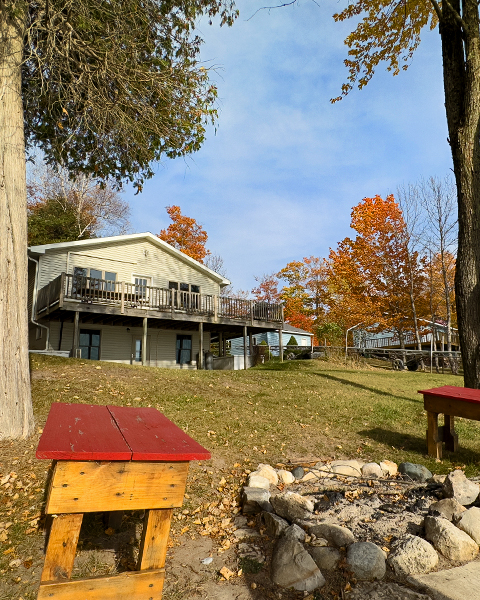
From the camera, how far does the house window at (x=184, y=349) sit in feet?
72.3

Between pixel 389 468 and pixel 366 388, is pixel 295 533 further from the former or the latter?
pixel 366 388

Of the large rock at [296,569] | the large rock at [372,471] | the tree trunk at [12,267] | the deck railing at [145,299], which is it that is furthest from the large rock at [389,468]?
the deck railing at [145,299]

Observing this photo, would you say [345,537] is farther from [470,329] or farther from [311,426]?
[470,329]

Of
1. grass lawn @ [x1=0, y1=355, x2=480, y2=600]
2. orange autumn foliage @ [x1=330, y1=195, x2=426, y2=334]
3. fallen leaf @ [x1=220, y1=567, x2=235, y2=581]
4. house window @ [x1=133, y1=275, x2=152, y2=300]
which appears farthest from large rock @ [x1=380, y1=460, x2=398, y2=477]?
orange autumn foliage @ [x1=330, y1=195, x2=426, y2=334]

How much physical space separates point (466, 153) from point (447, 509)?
6.53 m

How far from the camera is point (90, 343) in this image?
19.6 meters

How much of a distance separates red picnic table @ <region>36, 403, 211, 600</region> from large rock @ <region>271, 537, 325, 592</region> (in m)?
0.89

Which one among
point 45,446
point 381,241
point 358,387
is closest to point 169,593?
point 45,446

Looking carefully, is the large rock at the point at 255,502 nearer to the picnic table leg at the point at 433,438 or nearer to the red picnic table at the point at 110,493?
the red picnic table at the point at 110,493

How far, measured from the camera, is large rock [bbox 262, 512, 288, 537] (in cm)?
339

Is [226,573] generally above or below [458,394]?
below

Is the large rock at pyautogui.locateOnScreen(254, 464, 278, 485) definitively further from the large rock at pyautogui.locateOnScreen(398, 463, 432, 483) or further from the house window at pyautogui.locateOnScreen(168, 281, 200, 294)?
the house window at pyautogui.locateOnScreen(168, 281, 200, 294)

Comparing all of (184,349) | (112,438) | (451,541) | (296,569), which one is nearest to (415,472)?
(451,541)

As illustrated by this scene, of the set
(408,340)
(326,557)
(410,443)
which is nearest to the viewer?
(326,557)
